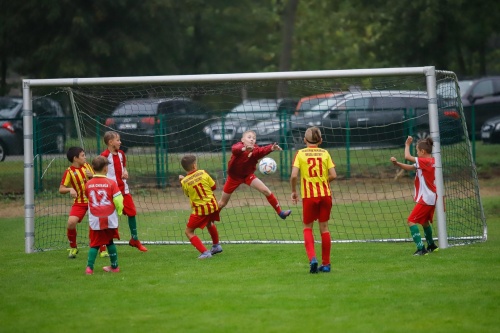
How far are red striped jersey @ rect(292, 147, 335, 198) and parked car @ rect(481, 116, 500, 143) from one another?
14734 mm

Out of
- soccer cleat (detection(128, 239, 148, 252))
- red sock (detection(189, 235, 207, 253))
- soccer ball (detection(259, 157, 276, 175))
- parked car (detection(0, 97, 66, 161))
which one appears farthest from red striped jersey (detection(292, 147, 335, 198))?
parked car (detection(0, 97, 66, 161))

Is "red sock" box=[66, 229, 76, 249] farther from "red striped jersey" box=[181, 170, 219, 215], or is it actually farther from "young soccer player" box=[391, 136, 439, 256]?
"young soccer player" box=[391, 136, 439, 256]

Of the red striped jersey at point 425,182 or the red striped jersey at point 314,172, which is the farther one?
the red striped jersey at point 425,182

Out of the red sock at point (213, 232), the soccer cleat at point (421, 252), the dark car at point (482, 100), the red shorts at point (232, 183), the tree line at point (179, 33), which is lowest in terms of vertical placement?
the soccer cleat at point (421, 252)

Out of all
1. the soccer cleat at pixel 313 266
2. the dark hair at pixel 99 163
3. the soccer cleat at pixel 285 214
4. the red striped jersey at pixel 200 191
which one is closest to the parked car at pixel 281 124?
the soccer cleat at pixel 285 214

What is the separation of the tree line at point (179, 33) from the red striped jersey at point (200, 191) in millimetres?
18948

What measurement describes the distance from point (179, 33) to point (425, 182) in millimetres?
24396

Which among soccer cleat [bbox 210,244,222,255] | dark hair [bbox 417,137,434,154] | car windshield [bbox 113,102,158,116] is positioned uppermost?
Answer: car windshield [bbox 113,102,158,116]

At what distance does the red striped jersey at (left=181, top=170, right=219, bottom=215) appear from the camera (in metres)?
11.2

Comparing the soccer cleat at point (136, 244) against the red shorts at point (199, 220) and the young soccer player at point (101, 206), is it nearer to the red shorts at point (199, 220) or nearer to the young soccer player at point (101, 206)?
the red shorts at point (199, 220)

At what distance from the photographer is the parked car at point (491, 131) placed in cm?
2339

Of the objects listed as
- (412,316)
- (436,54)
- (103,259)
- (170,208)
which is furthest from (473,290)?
(436,54)

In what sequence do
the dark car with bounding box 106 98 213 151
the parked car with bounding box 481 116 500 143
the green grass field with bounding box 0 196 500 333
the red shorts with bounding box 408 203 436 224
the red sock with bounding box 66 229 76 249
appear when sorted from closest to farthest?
the green grass field with bounding box 0 196 500 333 → the red shorts with bounding box 408 203 436 224 → the red sock with bounding box 66 229 76 249 → the dark car with bounding box 106 98 213 151 → the parked car with bounding box 481 116 500 143

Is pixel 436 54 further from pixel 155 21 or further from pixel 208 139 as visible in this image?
pixel 208 139
